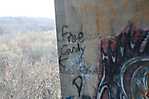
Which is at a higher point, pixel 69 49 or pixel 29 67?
pixel 69 49

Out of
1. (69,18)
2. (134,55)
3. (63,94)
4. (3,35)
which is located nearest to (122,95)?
(134,55)

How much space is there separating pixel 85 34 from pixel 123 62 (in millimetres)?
814

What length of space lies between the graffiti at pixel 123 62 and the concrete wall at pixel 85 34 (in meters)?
0.07

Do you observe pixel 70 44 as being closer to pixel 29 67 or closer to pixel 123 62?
A: pixel 123 62

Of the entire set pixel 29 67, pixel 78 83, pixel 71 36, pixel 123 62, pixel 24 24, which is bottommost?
pixel 29 67

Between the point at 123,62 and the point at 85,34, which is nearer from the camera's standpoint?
the point at 123,62

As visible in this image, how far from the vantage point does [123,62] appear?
254 inches

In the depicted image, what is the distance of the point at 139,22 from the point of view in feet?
20.3

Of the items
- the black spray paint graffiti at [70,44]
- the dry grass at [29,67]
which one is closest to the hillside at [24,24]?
the dry grass at [29,67]

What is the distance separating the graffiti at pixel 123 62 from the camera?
246 inches

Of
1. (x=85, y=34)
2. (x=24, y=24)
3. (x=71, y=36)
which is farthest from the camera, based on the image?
(x=24, y=24)

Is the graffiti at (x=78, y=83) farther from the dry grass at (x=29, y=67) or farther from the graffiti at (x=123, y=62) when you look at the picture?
the dry grass at (x=29, y=67)

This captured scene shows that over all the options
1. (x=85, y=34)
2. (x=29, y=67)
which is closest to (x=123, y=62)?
(x=85, y=34)

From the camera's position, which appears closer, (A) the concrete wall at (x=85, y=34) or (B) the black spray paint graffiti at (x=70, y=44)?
(A) the concrete wall at (x=85, y=34)
